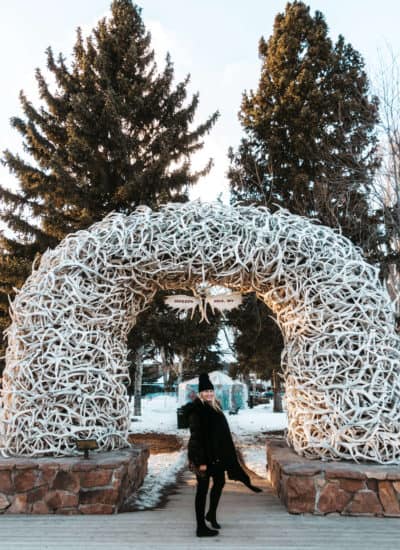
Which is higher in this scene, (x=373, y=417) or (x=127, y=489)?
(x=373, y=417)

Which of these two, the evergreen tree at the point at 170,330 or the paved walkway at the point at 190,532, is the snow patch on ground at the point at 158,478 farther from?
the evergreen tree at the point at 170,330

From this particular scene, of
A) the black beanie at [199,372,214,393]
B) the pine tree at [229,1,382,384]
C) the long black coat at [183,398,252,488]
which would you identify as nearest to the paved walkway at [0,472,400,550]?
the long black coat at [183,398,252,488]

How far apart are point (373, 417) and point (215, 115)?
10167 millimetres

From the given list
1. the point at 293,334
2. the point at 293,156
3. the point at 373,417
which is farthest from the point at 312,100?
the point at 373,417

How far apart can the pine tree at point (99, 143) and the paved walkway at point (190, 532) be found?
6.97 metres

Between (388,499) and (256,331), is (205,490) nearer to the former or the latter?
(388,499)

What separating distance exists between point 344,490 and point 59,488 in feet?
8.13

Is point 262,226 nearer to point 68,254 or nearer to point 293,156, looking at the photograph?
point 68,254

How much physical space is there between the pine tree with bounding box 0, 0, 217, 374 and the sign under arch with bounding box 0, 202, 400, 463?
557 cm

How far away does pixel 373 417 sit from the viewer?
12.8ft

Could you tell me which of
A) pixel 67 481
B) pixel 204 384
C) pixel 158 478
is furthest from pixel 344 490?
pixel 158 478

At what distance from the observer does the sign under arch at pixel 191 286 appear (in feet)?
13.2

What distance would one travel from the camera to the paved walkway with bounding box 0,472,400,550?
2986mm

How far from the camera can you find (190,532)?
10.8ft
